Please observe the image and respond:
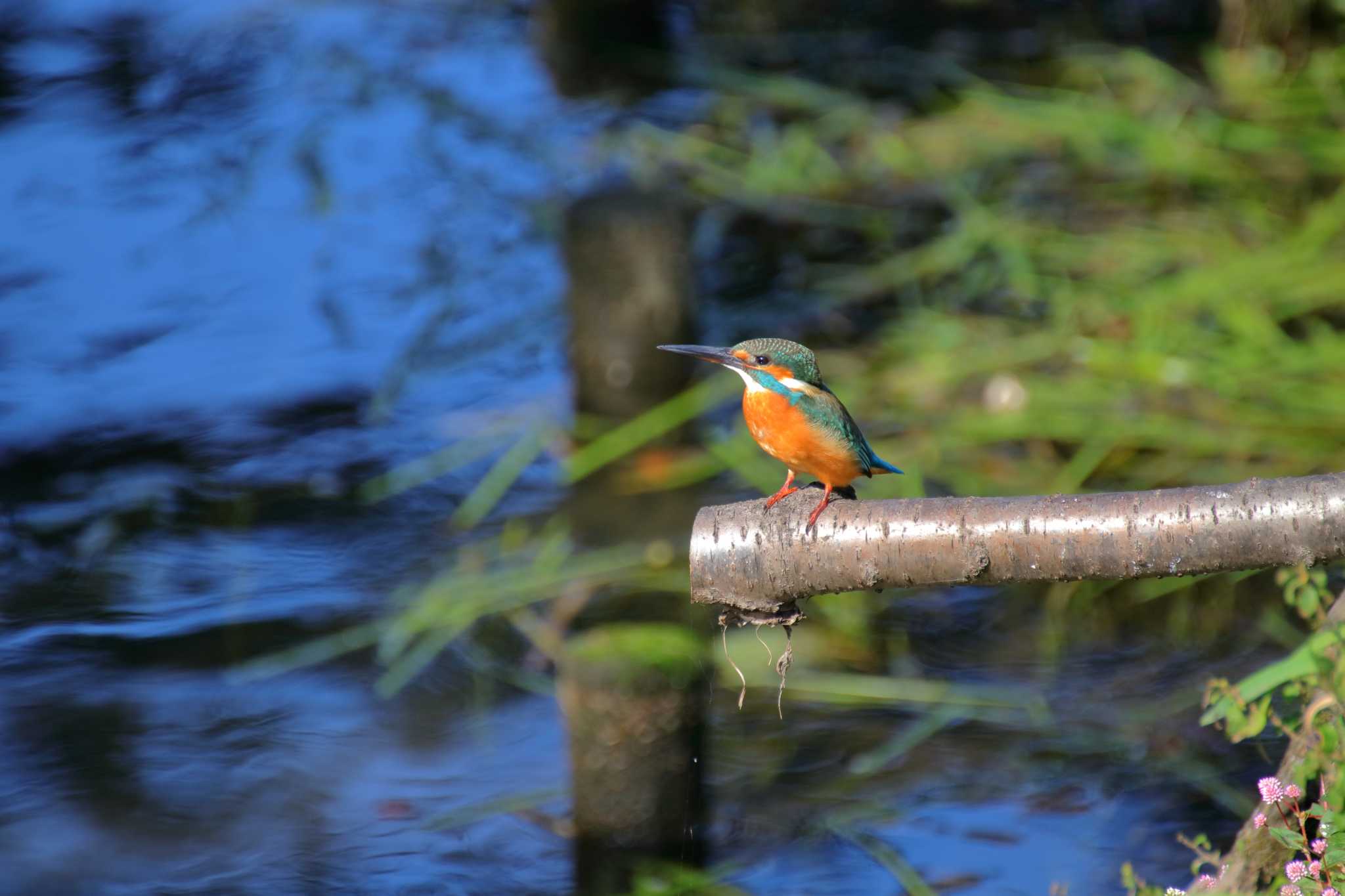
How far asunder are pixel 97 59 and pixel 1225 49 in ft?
16.6

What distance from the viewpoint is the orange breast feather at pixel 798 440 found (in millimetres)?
1820

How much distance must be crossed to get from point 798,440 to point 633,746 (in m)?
1.21

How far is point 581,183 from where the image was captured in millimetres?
5773

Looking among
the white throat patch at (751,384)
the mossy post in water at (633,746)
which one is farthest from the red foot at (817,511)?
the mossy post in water at (633,746)

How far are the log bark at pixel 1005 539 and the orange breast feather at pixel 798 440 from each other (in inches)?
3.9

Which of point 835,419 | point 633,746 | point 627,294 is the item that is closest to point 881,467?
point 835,419

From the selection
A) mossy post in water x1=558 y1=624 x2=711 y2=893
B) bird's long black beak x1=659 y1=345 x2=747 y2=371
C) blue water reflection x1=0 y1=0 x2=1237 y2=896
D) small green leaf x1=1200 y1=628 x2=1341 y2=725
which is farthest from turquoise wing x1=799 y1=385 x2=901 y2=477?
blue water reflection x1=0 y1=0 x2=1237 y2=896

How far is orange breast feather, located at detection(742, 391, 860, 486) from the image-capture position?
1.82m

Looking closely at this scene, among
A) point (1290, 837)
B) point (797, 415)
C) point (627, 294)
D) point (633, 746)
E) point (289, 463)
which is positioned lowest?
point (289, 463)

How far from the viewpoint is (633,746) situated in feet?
9.41

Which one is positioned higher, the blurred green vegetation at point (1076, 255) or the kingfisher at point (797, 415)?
the kingfisher at point (797, 415)

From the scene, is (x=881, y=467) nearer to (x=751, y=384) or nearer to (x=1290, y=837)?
(x=751, y=384)

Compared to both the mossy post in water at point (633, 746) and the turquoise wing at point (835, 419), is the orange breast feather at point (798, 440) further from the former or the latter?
the mossy post in water at point (633, 746)

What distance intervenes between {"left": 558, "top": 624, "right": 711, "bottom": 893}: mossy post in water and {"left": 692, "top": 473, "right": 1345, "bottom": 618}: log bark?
41.8 inches
